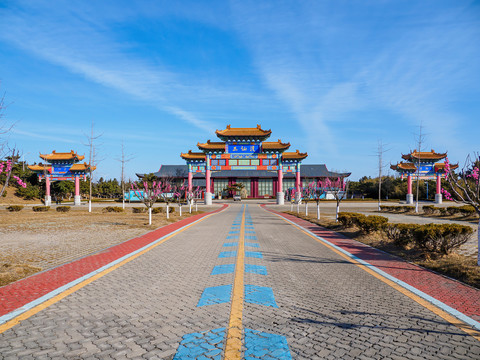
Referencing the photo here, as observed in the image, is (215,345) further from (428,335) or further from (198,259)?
(198,259)

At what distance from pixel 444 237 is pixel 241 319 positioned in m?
6.79

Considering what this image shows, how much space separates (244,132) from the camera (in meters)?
49.8

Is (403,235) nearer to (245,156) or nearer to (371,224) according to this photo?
Answer: (371,224)

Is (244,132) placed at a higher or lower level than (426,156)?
higher

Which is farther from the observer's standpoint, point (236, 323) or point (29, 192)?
point (29, 192)

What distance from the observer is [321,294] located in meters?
5.41

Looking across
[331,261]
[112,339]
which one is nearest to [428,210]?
[331,261]

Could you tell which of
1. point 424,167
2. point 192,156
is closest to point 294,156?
point 192,156

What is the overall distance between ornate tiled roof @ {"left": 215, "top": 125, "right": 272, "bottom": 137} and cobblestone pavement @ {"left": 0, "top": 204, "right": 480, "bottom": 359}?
138 feet

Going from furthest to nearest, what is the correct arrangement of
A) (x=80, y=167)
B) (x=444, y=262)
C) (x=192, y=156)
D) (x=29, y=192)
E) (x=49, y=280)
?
(x=29, y=192) < (x=192, y=156) < (x=80, y=167) < (x=444, y=262) < (x=49, y=280)

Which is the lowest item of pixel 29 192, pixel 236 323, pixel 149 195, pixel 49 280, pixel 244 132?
pixel 49 280

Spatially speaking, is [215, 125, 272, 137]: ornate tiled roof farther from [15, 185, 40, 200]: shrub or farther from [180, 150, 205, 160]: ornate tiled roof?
[15, 185, 40, 200]: shrub

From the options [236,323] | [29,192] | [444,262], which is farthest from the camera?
[29,192]

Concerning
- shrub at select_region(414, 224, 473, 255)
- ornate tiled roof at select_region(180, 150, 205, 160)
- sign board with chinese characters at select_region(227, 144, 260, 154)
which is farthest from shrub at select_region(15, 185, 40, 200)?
shrub at select_region(414, 224, 473, 255)
